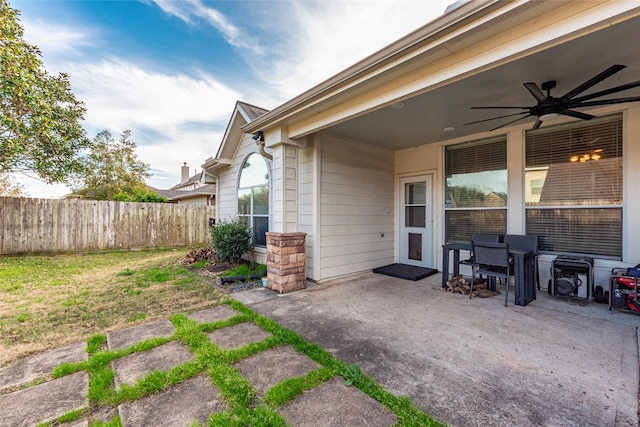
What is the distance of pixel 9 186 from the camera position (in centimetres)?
1061

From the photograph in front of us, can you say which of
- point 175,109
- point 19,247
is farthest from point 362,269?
point 19,247

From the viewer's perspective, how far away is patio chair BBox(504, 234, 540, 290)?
407 cm

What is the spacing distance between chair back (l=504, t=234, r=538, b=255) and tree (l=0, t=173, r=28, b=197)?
16.6 m

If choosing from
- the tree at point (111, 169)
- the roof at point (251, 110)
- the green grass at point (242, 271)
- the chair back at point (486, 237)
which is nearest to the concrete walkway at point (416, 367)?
the chair back at point (486, 237)

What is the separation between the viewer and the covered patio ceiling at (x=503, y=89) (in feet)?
8.01

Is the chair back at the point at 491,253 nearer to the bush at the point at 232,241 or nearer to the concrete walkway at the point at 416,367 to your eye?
the concrete walkway at the point at 416,367

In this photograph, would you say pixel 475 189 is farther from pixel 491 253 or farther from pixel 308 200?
pixel 308 200

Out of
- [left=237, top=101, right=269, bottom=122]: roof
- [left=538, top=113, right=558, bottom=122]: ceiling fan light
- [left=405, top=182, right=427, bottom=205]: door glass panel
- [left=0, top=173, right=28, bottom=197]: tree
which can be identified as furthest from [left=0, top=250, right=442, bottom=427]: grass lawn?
[left=0, top=173, right=28, bottom=197]: tree

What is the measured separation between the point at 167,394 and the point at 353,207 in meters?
4.19

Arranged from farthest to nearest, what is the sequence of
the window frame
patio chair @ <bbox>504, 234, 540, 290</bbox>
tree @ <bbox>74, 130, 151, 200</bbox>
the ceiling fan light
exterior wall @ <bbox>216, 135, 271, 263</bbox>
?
tree @ <bbox>74, 130, 151, 200</bbox>
exterior wall @ <bbox>216, 135, 271, 263</bbox>
the window frame
patio chair @ <bbox>504, 234, 540, 290</bbox>
the ceiling fan light

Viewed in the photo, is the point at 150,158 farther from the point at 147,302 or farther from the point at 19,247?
the point at 147,302

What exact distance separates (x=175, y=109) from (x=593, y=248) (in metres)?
10.8

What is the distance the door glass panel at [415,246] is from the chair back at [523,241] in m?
1.70

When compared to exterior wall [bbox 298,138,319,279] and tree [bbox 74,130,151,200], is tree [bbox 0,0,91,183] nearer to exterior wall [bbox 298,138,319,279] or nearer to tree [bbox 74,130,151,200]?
Answer: tree [bbox 74,130,151,200]
